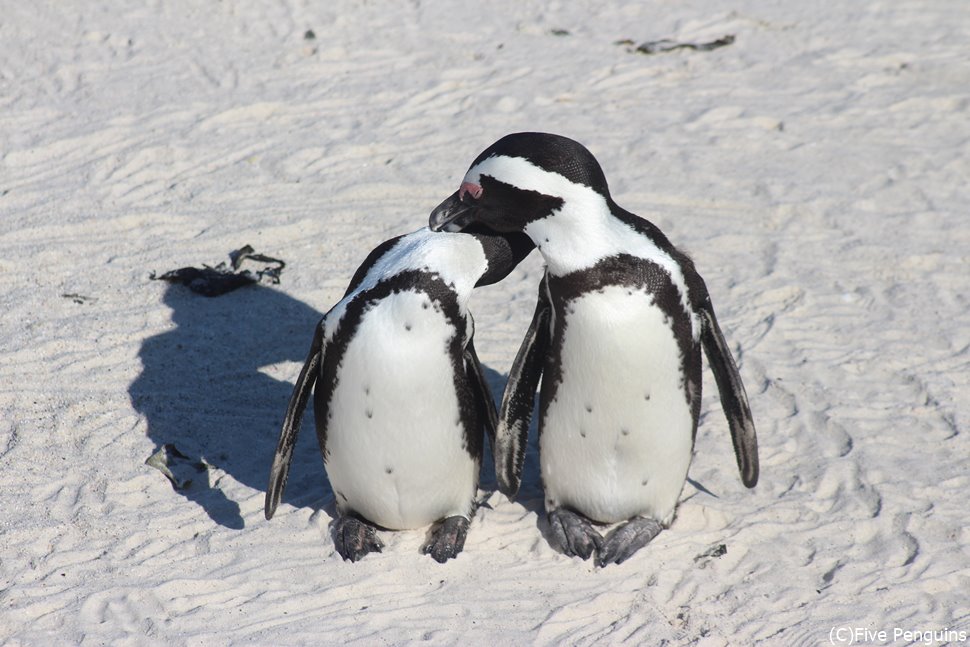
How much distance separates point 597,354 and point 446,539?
84 centimetres

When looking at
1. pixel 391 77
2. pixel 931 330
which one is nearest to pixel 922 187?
pixel 931 330

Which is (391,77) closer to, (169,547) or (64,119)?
(64,119)

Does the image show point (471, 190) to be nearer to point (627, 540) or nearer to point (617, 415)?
point (617, 415)

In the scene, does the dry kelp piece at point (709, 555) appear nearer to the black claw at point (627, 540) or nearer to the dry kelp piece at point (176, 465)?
the black claw at point (627, 540)

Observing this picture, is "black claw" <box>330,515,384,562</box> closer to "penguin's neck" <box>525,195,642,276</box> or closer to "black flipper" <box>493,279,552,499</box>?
"black flipper" <box>493,279,552,499</box>

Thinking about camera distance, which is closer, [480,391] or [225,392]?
[480,391]

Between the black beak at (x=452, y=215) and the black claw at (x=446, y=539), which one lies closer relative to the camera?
the black beak at (x=452, y=215)

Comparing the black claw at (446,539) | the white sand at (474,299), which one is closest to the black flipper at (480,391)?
the black claw at (446,539)

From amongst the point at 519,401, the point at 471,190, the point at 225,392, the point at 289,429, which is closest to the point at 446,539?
the point at 519,401

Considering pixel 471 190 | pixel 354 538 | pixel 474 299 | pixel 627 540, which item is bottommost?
pixel 474 299

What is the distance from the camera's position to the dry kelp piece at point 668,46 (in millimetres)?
8211

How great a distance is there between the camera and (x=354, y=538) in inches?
159

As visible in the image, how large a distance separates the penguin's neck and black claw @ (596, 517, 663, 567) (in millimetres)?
962

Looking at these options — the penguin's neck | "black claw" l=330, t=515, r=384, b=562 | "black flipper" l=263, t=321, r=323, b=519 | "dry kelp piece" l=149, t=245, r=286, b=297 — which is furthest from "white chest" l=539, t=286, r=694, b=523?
"dry kelp piece" l=149, t=245, r=286, b=297
